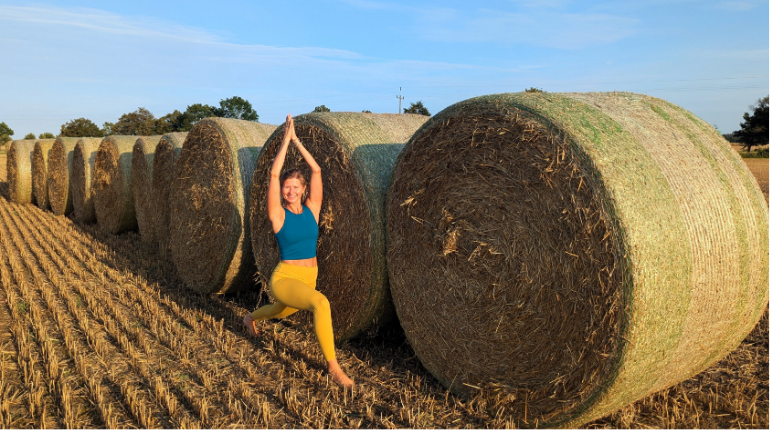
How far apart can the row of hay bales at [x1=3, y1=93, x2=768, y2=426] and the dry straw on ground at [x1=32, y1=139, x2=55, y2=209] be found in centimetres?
1271

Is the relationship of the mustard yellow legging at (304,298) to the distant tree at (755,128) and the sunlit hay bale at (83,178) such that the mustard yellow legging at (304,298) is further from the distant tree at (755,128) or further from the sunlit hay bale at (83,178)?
the distant tree at (755,128)

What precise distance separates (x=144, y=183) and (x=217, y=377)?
6070mm

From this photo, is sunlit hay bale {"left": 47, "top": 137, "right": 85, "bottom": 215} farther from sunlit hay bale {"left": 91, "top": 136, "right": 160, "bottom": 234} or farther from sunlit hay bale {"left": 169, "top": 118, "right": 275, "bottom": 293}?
sunlit hay bale {"left": 169, "top": 118, "right": 275, "bottom": 293}

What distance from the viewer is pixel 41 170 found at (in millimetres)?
14875

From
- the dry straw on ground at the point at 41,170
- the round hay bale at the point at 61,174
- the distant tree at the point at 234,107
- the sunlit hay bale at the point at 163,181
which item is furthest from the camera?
the distant tree at the point at 234,107

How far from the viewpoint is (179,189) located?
24.3 feet

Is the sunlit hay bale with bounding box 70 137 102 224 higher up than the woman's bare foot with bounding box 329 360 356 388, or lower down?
higher up

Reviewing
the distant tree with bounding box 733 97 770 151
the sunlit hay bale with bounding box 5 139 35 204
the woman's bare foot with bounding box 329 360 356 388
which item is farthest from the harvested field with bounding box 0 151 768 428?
the distant tree with bounding box 733 97 770 151

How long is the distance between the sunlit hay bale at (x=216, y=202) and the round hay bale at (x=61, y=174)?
737cm

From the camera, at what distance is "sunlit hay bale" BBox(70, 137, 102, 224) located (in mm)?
11688

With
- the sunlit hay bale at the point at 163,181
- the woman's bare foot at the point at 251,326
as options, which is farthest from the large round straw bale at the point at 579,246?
the sunlit hay bale at the point at 163,181

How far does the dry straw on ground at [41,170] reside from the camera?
14766 mm

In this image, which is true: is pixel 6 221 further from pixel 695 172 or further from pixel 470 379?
pixel 695 172

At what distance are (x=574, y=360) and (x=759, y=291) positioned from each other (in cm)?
134
